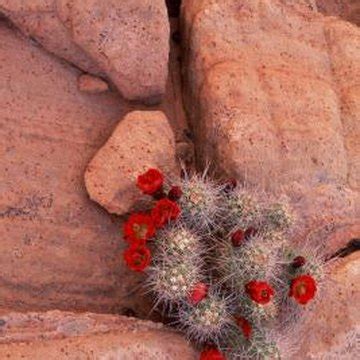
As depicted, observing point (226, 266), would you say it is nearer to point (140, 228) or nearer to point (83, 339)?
point (140, 228)

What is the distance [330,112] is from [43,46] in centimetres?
119

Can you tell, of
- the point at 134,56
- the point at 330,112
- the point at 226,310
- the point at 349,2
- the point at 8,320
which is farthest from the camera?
the point at 349,2

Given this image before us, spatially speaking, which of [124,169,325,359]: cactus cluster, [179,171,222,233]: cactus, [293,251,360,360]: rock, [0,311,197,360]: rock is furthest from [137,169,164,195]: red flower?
[293,251,360,360]: rock

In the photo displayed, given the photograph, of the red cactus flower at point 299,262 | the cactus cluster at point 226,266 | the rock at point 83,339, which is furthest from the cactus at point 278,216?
the rock at point 83,339

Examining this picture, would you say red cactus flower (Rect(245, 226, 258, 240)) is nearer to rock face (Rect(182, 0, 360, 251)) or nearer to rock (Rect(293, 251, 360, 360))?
rock face (Rect(182, 0, 360, 251))

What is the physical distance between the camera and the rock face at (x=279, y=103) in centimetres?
268

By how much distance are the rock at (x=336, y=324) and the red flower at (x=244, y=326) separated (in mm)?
279

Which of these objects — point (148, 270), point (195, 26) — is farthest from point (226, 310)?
point (195, 26)

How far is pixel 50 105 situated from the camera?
272cm

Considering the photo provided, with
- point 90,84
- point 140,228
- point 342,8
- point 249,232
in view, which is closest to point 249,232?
point 249,232

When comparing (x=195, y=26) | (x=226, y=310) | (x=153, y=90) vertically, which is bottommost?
(x=226, y=310)

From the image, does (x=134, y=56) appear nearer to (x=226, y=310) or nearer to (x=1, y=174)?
(x=1, y=174)

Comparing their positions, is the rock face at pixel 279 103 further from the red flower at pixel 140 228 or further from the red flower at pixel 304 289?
the red flower at pixel 140 228

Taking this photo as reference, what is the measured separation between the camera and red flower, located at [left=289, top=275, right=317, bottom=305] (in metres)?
2.42
